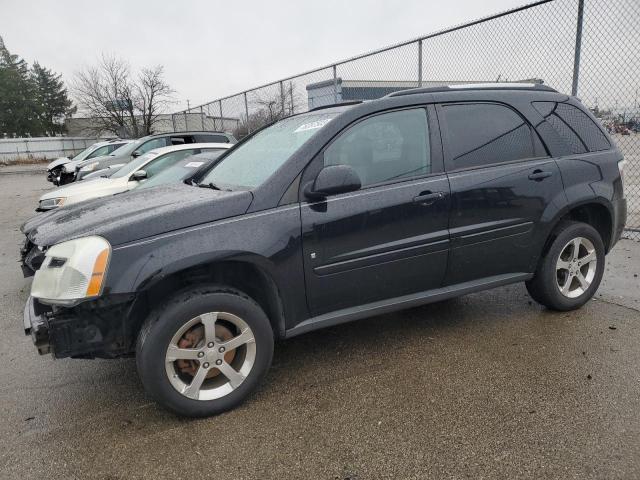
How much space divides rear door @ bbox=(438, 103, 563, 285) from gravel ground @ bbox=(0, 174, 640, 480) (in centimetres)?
62

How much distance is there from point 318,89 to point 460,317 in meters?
7.25

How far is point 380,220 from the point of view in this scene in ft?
9.93

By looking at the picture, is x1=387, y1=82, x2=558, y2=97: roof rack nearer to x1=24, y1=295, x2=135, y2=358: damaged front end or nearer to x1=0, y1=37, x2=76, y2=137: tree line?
x1=24, y1=295, x2=135, y2=358: damaged front end

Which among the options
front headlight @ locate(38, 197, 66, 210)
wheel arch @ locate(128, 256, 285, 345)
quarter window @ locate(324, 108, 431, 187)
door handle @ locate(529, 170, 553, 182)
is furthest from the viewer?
front headlight @ locate(38, 197, 66, 210)

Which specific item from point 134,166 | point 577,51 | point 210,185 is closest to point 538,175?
point 210,185

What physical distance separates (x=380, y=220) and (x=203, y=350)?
1335mm

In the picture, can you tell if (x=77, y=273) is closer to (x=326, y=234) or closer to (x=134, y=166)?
(x=326, y=234)

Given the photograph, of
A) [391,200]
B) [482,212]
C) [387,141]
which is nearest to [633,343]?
[482,212]

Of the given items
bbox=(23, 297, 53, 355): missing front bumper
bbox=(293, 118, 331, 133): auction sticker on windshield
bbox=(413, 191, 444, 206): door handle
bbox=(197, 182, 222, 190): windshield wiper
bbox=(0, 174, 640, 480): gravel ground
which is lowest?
bbox=(0, 174, 640, 480): gravel ground

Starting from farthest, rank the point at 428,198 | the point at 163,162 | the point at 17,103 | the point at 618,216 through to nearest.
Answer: the point at 17,103, the point at 163,162, the point at 618,216, the point at 428,198

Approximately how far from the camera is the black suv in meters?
2.52

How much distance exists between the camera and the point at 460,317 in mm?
4016

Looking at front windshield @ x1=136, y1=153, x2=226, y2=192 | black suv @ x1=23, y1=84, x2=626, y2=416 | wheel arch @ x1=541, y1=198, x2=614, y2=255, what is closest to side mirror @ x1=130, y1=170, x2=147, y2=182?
front windshield @ x1=136, y1=153, x2=226, y2=192

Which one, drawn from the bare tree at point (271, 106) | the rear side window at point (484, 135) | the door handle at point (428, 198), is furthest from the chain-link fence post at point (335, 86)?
the door handle at point (428, 198)
